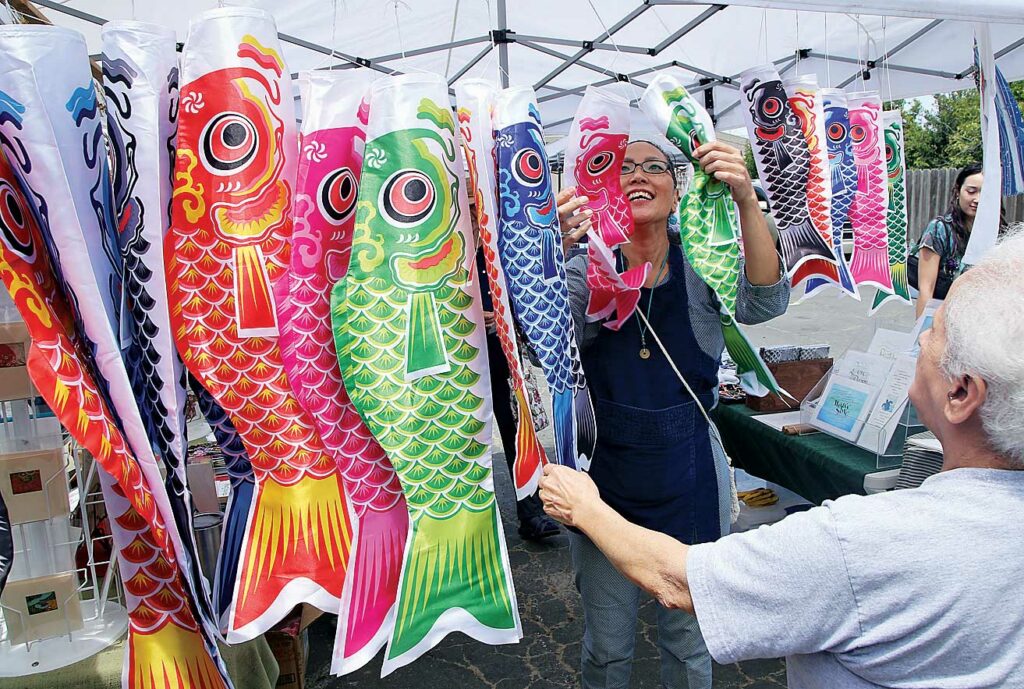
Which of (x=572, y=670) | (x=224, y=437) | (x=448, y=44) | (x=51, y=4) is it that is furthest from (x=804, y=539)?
(x=448, y=44)

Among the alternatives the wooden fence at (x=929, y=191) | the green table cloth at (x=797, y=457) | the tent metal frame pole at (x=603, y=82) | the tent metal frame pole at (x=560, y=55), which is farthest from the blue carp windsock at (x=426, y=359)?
the wooden fence at (x=929, y=191)

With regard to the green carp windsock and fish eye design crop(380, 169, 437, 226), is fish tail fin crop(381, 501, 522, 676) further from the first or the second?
the green carp windsock

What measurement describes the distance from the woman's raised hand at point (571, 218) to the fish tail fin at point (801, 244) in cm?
82

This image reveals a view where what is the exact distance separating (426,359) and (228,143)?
386 mm

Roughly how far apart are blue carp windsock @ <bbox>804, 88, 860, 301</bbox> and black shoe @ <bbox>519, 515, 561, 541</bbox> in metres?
1.72

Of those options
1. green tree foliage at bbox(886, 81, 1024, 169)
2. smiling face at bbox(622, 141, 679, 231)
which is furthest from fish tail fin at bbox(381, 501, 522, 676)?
green tree foliage at bbox(886, 81, 1024, 169)

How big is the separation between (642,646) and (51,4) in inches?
141

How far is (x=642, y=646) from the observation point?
8.31ft

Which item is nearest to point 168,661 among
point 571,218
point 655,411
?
point 571,218

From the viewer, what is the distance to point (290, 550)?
102 centimetres

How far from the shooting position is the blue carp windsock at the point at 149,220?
0.93 m

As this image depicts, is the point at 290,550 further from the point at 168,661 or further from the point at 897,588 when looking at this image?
the point at 897,588

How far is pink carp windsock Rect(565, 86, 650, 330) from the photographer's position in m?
1.24

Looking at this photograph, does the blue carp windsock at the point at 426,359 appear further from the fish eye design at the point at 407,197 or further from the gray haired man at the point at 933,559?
the gray haired man at the point at 933,559
